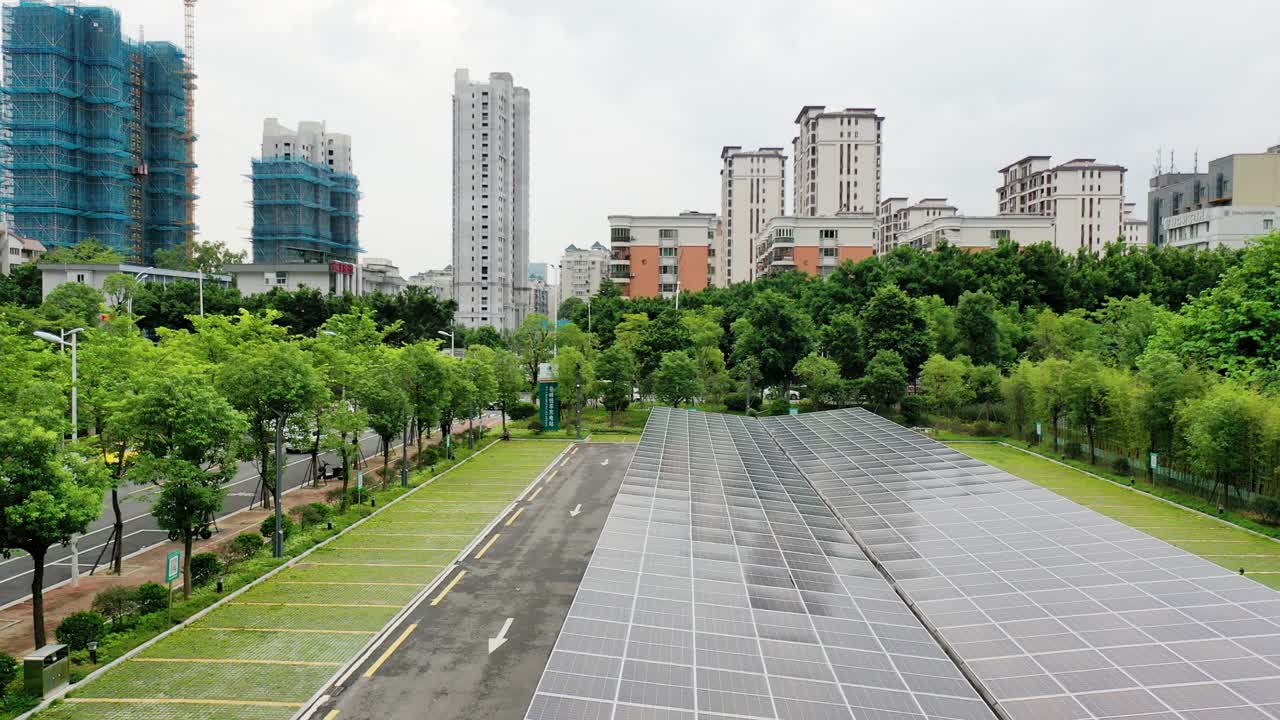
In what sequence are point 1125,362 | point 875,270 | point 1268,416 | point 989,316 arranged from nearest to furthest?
point 1268,416 → point 1125,362 → point 989,316 → point 875,270

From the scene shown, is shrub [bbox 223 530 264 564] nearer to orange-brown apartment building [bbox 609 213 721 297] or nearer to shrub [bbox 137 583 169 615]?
shrub [bbox 137 583 169 615]

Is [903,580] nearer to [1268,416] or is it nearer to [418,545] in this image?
[418,545]

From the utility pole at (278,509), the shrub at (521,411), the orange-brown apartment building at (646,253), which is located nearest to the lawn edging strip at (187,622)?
the utility pole at (278,509)

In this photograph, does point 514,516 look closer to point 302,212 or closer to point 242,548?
point 242,548

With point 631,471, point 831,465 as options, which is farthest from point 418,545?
point 831,465

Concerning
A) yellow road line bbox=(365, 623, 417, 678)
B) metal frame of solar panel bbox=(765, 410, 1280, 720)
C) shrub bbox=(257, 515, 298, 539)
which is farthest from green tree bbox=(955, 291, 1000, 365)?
yellow road line bbox=(365, 623, 417, 678)

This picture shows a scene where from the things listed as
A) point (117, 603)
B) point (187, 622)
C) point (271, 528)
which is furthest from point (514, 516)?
point (117, 603)
